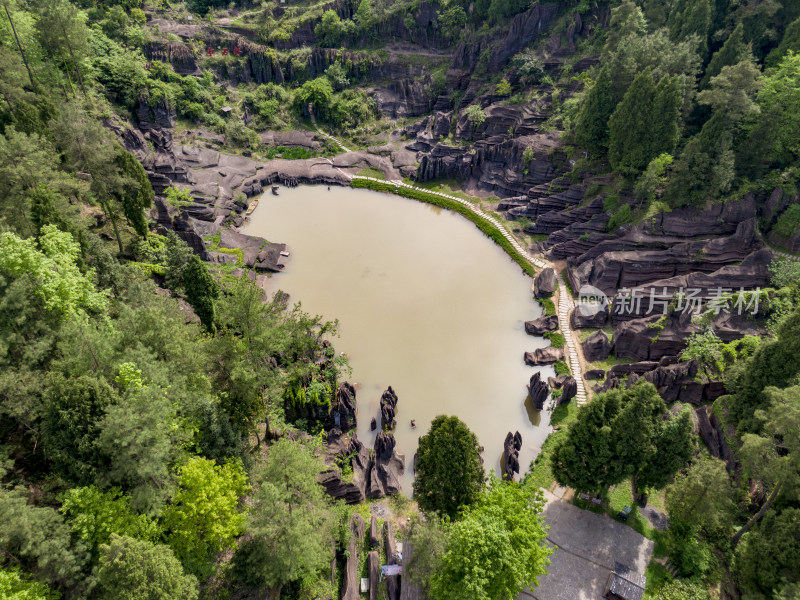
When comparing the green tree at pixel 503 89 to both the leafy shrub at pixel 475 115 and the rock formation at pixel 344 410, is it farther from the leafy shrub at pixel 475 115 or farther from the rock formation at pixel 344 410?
the rock formation at pixel 344 410

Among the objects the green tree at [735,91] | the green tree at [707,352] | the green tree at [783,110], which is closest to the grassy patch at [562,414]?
the green tree at [707,352]

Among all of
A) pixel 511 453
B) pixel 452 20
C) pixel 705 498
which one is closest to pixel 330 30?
pixel 452 20

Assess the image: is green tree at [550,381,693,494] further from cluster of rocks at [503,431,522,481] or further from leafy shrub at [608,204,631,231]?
leafy shrub at [608,204,631,231]

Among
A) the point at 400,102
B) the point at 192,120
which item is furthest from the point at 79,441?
the point at 400,102

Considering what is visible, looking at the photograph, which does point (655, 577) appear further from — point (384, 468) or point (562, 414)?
point (384, 468)

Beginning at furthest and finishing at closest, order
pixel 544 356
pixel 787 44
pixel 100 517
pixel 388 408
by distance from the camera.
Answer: pixel 787 44, pixel 544 356, pixel 388 408, pixel 100 517

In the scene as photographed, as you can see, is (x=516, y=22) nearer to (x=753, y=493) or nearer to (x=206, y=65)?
(x=206, y=65)
